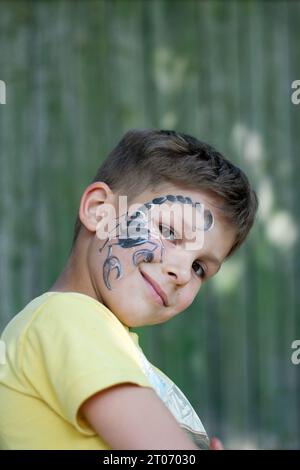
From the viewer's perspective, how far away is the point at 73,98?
5.01 m

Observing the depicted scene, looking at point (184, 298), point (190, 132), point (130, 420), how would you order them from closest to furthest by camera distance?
1. point (130, 420)
2. point (184, 298)
3. point (190, 132)

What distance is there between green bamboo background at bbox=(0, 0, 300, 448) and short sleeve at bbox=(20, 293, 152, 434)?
10.3 ft

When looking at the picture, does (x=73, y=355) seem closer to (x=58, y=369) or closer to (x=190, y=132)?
(x=58, y=369)

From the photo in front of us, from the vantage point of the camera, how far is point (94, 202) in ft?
7.29

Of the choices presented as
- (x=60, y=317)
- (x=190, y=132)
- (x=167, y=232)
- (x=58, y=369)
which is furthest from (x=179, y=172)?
(x=190, y=132)

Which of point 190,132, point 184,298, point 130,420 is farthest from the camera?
point 190,132

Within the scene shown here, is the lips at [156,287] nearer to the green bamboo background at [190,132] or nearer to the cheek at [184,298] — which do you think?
the cheek at [184,298]

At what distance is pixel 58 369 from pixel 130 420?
18 centimetres

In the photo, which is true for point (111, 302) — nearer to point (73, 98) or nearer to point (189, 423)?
point (189, 423)

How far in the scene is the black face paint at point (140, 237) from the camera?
206cm

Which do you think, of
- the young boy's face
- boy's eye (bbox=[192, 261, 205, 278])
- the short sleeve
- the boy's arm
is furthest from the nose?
the boy's arm

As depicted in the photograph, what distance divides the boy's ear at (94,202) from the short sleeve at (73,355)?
1.21ft

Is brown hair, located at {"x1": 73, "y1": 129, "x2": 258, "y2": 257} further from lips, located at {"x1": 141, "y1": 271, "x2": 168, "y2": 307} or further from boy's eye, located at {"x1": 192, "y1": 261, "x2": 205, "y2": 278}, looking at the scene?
lips, located at {"x1": 141, "y1": 271, "x2": 168, "y2": 307}

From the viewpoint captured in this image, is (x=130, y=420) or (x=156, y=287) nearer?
(x=130, y=420)
